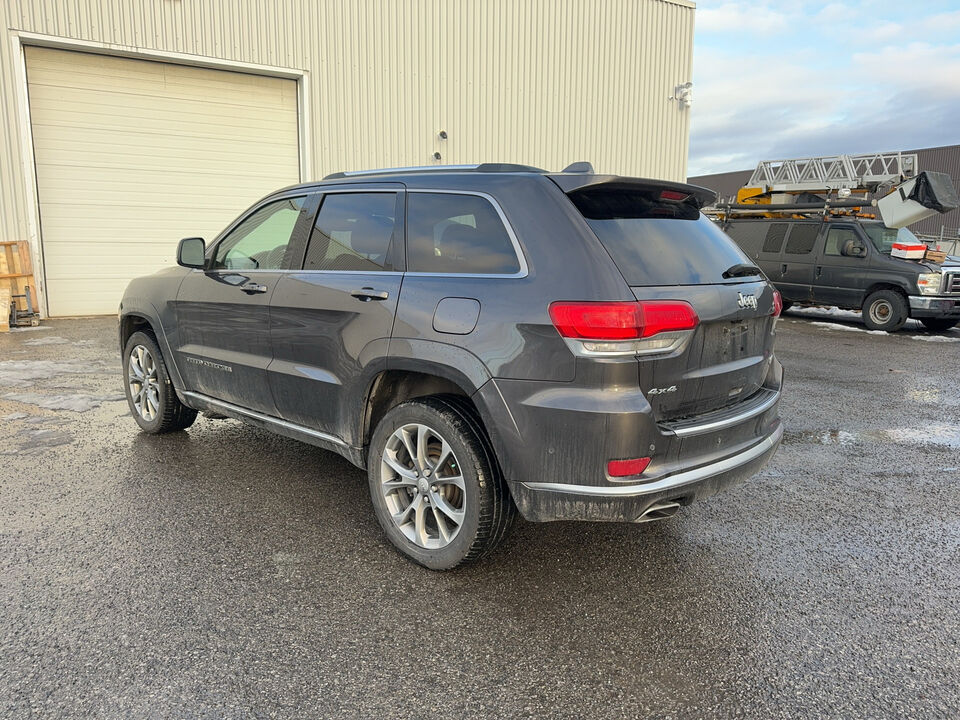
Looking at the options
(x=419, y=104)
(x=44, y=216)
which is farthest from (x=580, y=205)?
(x=419, y=104)

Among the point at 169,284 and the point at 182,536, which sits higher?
the point at 169,284

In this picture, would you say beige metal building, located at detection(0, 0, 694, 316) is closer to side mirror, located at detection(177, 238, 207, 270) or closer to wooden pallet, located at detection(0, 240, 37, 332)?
wooden pallet, located at detection(0, 240, 37, 332)

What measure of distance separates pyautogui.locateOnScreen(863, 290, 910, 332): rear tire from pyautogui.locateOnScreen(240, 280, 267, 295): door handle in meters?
11.5

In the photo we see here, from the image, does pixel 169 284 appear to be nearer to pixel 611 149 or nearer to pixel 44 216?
pixel 44 216

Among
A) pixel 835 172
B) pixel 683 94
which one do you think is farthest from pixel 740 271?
pixel 835 172

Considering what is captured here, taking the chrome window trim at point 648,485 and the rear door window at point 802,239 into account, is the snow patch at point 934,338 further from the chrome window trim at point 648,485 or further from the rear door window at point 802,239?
the chrome window trim at point 648,485

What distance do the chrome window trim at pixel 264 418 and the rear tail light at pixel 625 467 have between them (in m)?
1.46

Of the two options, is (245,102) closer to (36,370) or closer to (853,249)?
(36,370)

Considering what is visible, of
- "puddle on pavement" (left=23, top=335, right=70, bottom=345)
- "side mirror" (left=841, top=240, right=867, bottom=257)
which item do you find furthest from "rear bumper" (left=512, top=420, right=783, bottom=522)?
"side mirror" (left=841, top=240, right=867, bottom=257)

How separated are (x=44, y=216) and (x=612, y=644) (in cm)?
1289

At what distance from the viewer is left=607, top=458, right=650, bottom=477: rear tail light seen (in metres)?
2.73

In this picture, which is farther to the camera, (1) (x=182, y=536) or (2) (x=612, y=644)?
(1) (x=182, y=536)

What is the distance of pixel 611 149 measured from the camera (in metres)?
17.9

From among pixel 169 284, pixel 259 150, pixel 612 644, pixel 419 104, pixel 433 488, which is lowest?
pixel 612 644
